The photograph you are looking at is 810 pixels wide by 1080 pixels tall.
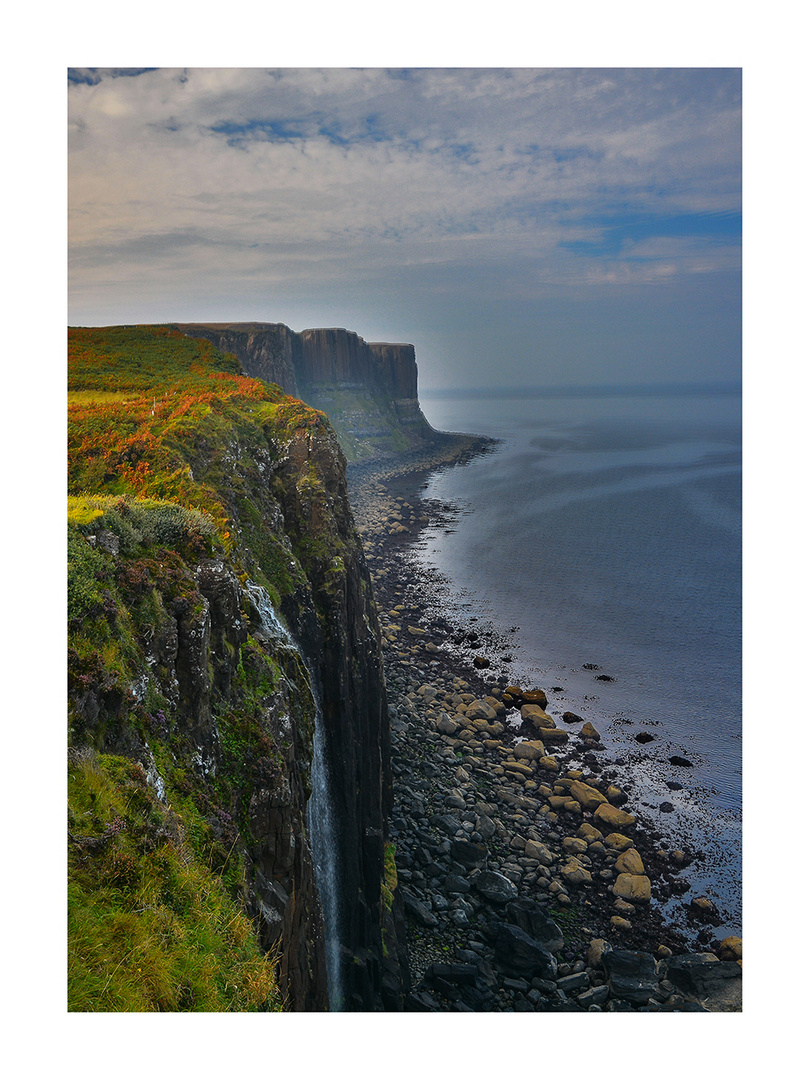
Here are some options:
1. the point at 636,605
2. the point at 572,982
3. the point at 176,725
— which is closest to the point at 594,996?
the point at 572,982

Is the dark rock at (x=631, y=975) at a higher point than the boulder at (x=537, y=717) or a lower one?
lower

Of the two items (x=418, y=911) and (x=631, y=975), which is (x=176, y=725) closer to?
(x=418, y=911)

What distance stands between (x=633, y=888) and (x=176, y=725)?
20.2 metres

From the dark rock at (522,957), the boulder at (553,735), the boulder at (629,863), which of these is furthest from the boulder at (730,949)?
the boulder at (553,735)

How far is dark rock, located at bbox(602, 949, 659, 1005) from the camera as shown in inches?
719

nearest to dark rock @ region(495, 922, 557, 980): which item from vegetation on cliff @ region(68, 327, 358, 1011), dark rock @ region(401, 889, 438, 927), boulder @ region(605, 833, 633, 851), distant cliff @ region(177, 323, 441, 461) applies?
dark rock @ region(401, 889, 438, 927)

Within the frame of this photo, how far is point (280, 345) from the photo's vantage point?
109750 mm

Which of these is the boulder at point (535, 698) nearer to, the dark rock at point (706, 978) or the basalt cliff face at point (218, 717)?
the basalt cliff face at point (218, 717)

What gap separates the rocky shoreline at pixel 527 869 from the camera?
18359 mm

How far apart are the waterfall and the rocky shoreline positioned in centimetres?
402

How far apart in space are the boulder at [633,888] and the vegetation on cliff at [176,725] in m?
15.2

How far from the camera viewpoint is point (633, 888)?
22.3 meters
